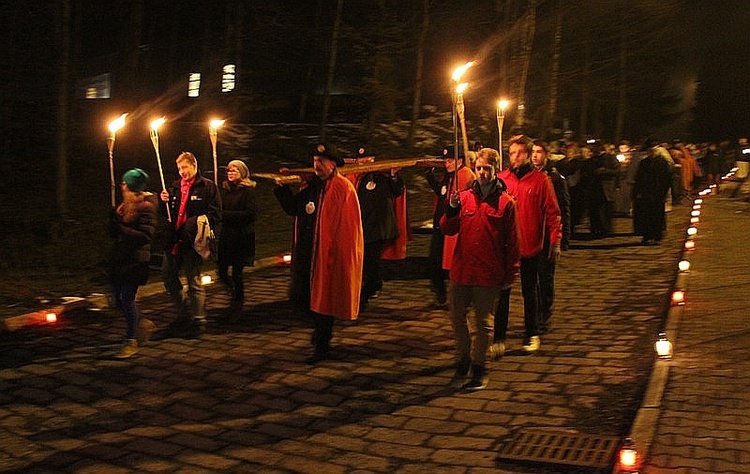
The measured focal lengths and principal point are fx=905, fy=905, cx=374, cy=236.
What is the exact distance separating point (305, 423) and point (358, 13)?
2510 centimetres

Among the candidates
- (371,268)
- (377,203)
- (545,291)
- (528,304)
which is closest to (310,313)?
(528,304)

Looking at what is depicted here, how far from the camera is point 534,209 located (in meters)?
8.01

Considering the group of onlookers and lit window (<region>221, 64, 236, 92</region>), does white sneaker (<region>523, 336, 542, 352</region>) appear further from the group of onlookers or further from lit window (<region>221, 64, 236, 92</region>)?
lit window (<region>221, 64, 236, 92</region>)

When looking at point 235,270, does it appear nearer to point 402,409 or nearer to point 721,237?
point 402,409

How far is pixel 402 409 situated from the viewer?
661 cm

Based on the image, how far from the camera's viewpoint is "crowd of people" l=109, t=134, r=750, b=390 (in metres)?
6.98

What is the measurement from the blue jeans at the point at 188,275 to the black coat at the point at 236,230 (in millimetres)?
594

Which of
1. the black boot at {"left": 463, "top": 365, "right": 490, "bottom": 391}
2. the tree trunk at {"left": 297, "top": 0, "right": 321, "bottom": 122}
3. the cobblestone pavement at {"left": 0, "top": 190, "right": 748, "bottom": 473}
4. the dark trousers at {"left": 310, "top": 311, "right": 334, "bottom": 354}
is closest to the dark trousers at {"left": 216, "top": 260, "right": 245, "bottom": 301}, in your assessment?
the cobblestone pavement at {"left": 0, "top": 190, "right": 748, "bottom": 473}

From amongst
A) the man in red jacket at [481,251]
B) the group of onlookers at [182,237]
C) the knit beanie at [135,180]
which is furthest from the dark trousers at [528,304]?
the knit beanie at [135,180]

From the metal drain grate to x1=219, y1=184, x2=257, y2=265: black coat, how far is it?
14.2 ft

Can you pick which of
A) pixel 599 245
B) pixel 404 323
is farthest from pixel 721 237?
pixel 404 323

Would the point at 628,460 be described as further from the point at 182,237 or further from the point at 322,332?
the point at 182,237

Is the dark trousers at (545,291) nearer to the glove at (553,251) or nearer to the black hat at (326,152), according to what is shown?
the glove at (553,251)

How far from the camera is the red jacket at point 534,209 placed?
800 centimetres
